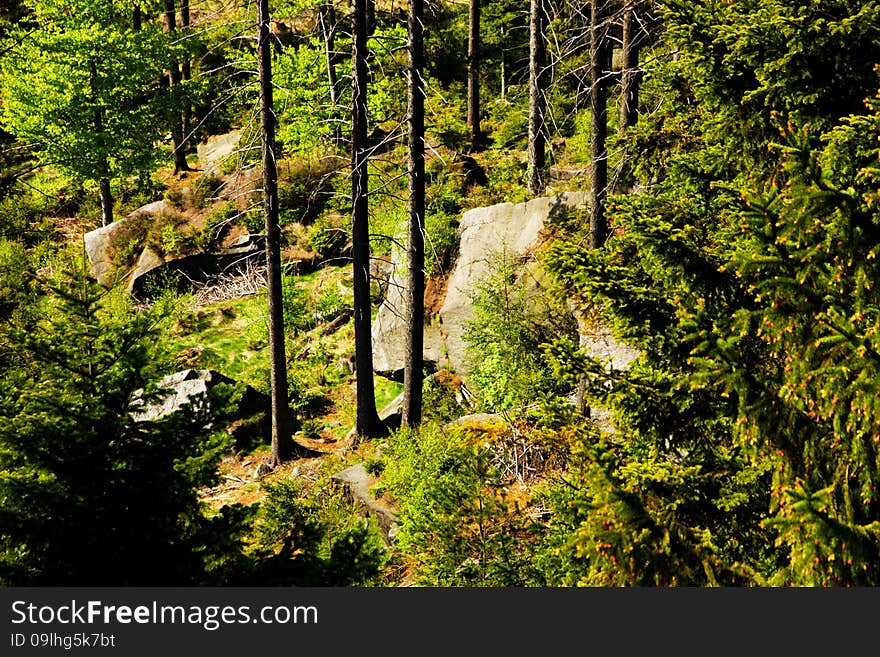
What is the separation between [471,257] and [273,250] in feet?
16.3

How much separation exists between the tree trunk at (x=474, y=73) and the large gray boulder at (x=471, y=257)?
8470 mm

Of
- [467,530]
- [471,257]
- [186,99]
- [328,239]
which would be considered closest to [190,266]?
[328,239]

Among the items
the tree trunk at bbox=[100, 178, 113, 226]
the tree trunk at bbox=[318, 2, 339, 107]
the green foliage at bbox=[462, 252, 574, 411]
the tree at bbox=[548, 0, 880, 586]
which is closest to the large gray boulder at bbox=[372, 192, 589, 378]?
the green foliage at bbox=[462, 252, 574, 411]

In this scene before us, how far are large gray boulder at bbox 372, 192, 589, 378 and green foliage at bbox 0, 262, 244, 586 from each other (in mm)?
10825

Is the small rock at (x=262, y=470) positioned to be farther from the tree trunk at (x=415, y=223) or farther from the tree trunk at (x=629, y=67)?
the tree trunk at (x=629, y=67)

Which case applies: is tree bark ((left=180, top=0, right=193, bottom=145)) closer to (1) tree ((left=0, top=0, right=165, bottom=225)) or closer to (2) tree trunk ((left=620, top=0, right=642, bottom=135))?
(1) tree ((left=0, top=0, right=165, bottom=225))

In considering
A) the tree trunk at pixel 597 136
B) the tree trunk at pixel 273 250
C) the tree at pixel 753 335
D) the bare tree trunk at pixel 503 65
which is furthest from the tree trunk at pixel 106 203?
the tree at pixel 753 335

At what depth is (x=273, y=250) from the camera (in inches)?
605

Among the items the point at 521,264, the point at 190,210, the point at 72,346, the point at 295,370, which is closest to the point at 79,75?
the point at 190,210

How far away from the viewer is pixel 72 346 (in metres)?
5.71

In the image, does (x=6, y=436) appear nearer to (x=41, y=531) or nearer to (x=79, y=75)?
(x=41, y=531)

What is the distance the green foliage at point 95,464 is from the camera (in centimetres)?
526

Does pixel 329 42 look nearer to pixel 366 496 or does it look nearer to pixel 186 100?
pixel 366 496

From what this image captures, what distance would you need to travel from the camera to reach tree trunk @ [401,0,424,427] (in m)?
14.0
